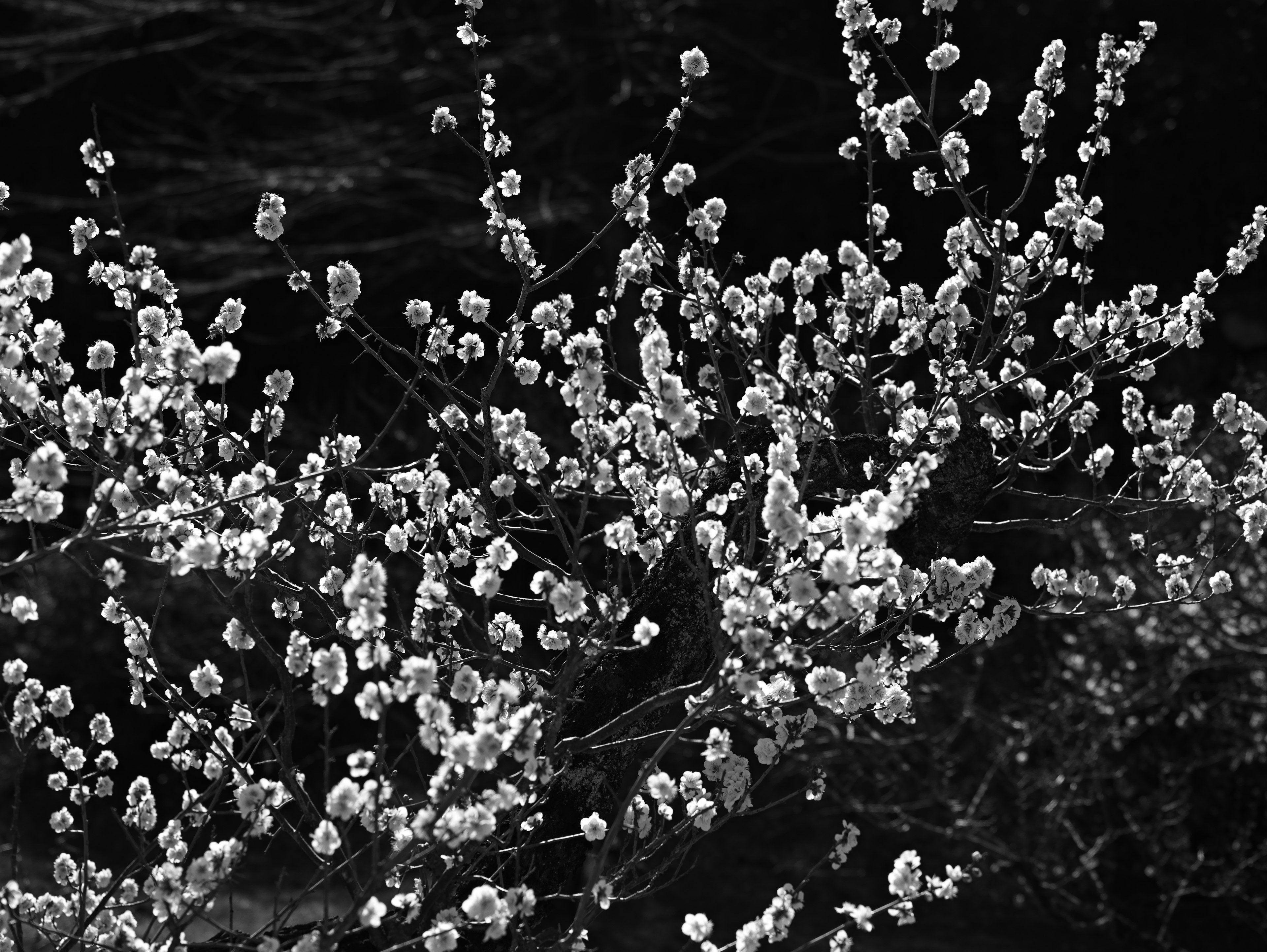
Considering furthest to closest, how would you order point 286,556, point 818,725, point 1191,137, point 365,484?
1. point 1191,137
2. point 365,484
3. point 818,725
4. point 286,556

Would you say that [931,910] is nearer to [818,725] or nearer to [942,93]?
[818,725]

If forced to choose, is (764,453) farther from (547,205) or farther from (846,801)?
(547,205)

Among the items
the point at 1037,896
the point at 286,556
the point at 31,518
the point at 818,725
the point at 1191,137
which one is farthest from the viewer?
the point at 1191,137

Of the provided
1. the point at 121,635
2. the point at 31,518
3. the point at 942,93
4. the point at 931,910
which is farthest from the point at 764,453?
the point at 942,93

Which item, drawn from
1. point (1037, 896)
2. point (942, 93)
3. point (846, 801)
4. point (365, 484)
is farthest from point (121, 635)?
point (942, 93)

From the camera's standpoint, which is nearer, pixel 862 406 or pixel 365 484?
pixel 862 406

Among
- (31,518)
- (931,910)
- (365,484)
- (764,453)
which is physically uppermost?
(31,518)

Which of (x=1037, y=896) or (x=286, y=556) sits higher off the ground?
(x=286, y=556)
